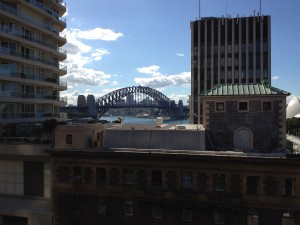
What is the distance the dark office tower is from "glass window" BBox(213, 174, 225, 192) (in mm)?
82077

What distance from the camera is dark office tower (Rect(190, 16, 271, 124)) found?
115062 mm

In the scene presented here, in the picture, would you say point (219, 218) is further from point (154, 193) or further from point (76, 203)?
point (76, 203)

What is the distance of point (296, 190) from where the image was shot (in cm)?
3092

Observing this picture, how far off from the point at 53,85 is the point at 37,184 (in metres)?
29.1

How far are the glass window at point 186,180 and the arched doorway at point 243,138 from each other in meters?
7.40

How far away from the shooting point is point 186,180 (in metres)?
34.2

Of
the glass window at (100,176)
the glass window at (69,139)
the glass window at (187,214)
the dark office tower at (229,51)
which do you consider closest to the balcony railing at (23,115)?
the glass window at (69,139)

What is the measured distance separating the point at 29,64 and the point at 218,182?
135 feet

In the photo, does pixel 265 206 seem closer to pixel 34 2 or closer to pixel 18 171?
pixel 18 171

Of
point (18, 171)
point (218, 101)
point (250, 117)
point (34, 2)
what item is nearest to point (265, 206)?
point (250, 117)

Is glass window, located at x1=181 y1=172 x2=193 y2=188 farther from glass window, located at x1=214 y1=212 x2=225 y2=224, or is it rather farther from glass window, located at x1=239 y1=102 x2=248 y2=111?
glass window, located at x1=239 y1=102 x2=248 y2=111

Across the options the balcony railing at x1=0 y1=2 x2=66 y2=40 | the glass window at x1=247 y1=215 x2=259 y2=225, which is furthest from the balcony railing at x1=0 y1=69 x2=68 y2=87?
the glass window at x1=247 y1=215 x2=259 y2=225

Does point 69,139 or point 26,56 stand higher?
point 26,56

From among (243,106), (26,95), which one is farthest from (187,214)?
(26,95)
